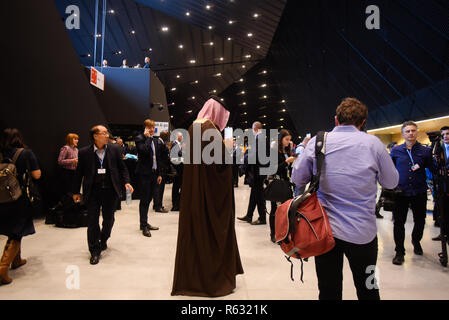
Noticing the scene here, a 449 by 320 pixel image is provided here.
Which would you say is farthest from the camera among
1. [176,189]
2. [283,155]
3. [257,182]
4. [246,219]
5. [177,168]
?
[177,168]

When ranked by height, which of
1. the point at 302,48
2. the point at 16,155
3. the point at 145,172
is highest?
the point at 302,48

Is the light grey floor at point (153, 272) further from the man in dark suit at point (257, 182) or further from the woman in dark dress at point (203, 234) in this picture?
the man in dark suit at point (257, 182)

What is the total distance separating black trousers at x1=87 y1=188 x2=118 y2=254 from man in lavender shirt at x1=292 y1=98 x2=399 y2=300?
276 centimetres

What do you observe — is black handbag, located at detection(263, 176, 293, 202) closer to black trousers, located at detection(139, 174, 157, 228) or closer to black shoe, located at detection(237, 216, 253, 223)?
black shoe, located at detection(237, 216, 253, 223)

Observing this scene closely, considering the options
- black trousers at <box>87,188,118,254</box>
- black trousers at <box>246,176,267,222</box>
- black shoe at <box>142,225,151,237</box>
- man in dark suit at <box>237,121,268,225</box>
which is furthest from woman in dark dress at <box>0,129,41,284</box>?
black trousers at <box>246,176,267,222</box>

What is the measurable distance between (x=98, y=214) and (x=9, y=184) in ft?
3.29

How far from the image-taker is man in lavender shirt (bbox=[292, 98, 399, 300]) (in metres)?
1.49

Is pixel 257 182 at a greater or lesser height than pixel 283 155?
lesser

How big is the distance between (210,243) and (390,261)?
2412mm

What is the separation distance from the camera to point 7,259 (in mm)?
2742

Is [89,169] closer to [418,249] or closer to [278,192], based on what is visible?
[278,192]

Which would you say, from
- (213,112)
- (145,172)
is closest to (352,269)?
(213,112)

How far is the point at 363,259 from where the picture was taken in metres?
1.49

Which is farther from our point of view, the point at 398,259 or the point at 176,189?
the point at 176,189
